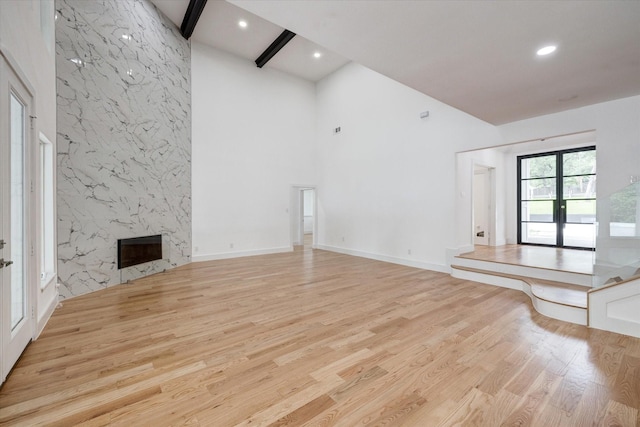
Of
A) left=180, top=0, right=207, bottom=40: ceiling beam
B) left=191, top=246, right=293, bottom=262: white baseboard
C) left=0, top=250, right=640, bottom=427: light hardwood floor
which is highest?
left=180, top=0, right=207, bottom=40: ceiling beam

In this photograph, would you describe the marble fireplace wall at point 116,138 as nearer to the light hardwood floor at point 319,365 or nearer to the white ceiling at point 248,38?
the white ceiling at point 248,38

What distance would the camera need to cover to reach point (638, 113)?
3768 millimetres

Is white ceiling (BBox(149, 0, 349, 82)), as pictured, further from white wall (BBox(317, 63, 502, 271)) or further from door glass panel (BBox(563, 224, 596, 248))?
door glass panel (BBox(563, 224, 596, 248))

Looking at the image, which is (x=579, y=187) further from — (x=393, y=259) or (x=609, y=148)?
(x=393, y=259)

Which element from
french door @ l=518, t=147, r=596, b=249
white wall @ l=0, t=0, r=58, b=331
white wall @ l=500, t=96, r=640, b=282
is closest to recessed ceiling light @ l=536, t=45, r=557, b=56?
white wall @ l=500, t=96, r=640, b=282

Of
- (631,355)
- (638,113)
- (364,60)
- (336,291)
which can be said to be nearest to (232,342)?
(336,291)

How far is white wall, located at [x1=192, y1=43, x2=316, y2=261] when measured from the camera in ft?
23.2

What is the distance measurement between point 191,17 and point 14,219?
5.31m

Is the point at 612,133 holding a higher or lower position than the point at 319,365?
higher

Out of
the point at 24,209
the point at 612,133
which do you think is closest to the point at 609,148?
the point at 612,133

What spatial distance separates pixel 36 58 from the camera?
119 inches

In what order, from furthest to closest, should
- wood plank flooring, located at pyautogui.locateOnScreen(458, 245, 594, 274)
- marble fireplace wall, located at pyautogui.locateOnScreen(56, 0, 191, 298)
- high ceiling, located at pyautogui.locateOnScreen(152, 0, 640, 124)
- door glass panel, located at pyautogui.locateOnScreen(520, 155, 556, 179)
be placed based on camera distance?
door glass panel, located at pyautogui.locateOnScreen(520, 155, 556, 179) < wood plank flooring, located at pyautogui.locateOnScreen(458, 245, 594, 274) < marble fireplace wall, located at pyautogui.locateOnScreen(56, 0, 191, 298) < high ceiling, located at pyautogui.locateOnScreen(152, 0, 640, 124)

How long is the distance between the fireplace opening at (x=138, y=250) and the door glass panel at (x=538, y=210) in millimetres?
9223

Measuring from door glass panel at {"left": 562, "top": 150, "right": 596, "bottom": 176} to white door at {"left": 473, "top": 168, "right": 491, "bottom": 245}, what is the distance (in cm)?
180
